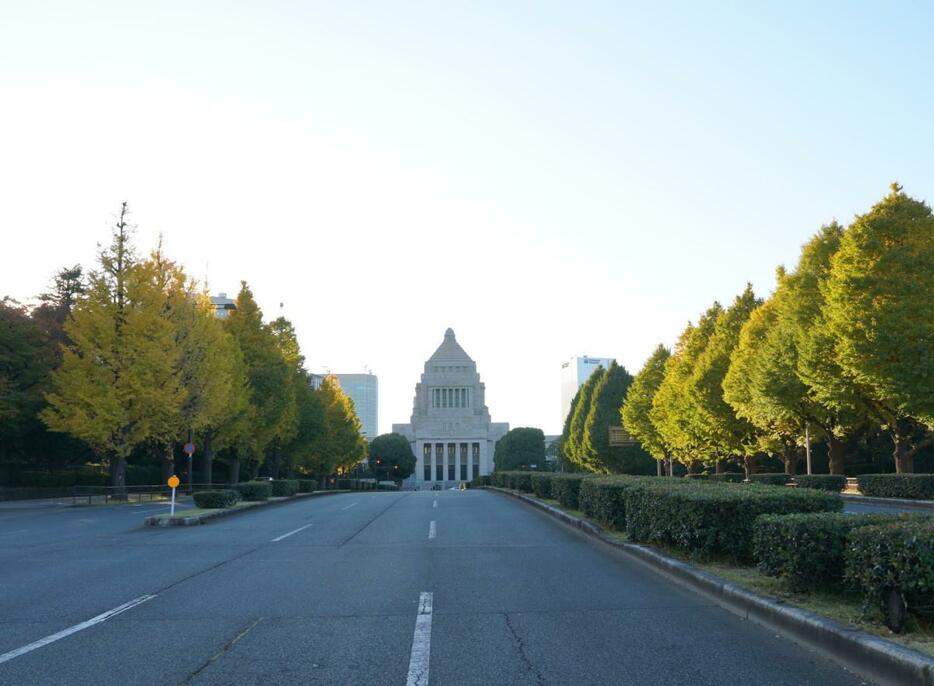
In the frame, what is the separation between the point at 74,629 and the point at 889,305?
93.4ft

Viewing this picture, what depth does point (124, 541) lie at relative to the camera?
52.9 ft

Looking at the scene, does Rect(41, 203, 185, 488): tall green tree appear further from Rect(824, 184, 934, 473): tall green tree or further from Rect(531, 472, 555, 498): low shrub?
Rect(824, 184, 934, 473): tall green tree

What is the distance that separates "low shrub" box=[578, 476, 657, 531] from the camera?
48.7 feet

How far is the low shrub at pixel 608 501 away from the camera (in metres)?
14.8

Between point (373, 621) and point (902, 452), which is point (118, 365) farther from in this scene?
point (902, 452)

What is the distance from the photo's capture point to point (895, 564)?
562 cm

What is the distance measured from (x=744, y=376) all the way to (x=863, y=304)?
36.2 ft

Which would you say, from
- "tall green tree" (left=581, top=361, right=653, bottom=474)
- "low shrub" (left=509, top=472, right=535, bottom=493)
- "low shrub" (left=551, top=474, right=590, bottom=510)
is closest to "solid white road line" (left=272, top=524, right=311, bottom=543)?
"low shrub" (left=551, top=474, right=590, bottom=510)

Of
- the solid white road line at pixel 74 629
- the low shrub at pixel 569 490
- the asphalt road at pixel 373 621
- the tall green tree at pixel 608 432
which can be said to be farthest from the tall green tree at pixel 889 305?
the tall green tree at pixel 608 432

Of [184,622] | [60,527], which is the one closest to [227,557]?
[184,622]

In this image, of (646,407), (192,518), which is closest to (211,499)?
(192,518)

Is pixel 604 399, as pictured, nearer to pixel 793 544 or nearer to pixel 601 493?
pixel 601 493

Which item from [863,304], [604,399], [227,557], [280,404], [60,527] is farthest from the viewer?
[604,399]

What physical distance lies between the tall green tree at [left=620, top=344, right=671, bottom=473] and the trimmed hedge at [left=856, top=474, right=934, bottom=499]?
2628 cm
